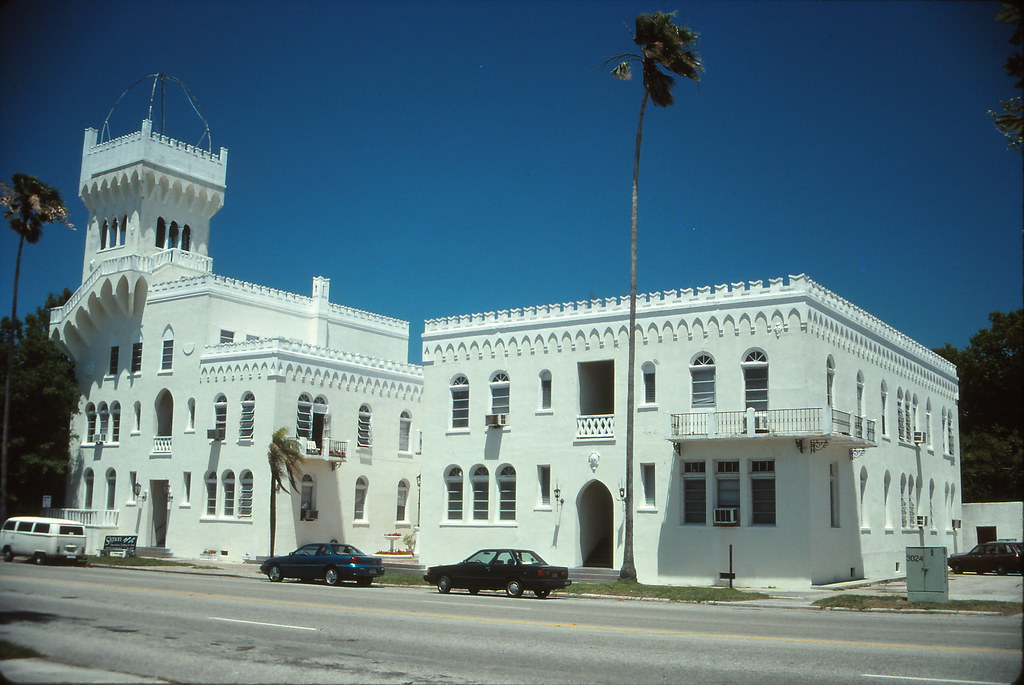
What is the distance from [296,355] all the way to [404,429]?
8.24m

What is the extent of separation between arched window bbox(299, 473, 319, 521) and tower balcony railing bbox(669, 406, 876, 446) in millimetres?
19456

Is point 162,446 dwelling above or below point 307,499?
above

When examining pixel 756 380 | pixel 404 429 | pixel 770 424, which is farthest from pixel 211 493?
pixel 770 424

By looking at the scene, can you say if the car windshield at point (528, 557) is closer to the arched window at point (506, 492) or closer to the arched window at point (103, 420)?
the arched window at point (506, 492)

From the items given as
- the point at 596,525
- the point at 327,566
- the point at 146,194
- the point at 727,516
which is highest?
the point at 146,194

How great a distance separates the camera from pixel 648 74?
32312 mm

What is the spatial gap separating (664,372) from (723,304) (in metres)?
3.22

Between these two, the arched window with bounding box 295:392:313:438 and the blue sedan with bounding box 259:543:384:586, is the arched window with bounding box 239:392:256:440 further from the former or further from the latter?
the blue sedan with bounding box 259:543:384:586

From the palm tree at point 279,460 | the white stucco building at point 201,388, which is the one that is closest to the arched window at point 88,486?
the white stucco building at point 201,388

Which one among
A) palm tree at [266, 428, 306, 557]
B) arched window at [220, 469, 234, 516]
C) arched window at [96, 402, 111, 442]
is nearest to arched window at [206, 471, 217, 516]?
arched window at [220, 469, 234, 516]

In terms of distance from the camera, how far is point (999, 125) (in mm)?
9297

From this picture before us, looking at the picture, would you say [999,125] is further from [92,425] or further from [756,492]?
[92,425]

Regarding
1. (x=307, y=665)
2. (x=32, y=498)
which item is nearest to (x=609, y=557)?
(x=307, y=665)

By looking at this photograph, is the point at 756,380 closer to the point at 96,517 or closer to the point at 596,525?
the point at 596,525
